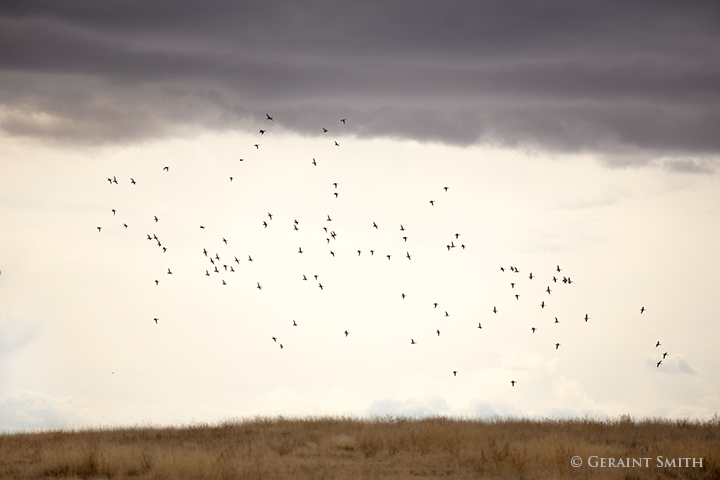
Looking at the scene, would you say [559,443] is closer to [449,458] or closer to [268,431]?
[449,458]

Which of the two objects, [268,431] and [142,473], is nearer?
[142,473]

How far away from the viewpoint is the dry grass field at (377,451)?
17.6 meters

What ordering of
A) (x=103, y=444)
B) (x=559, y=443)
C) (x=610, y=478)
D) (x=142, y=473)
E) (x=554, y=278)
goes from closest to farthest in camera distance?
(x=610, y=478), (x=142, y=473), (x=559, y=443), (x=103, y=444), (x=554, y=278)

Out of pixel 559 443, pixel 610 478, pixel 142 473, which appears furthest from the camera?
pixel 559 443

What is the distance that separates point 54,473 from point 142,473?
114 inches

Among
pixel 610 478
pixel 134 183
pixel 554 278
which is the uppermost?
pixel 134 183

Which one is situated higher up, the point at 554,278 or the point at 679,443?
the point at 554,278

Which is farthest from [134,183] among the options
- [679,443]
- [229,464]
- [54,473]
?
[679,443]

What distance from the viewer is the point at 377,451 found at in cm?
2025

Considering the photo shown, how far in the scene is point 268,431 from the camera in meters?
24.1

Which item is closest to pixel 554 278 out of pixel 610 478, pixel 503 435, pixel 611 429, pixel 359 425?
pixel 611 429

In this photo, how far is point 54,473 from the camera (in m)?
18.7

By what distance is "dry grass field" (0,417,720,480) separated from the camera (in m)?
17.6

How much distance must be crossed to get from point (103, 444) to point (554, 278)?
21601 mm
